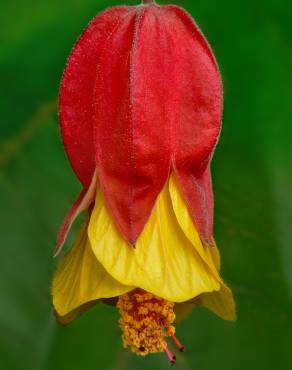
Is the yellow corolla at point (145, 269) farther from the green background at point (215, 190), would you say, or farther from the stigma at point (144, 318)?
the green background at point (215, 190)

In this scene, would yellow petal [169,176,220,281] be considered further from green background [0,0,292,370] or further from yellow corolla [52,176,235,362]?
green background [0,0,292,370]

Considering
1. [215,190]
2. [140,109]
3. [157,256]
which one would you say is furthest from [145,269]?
[215,190]

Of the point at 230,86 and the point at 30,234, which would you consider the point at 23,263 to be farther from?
the point at 230,86

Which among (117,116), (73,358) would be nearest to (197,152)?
(117,116)

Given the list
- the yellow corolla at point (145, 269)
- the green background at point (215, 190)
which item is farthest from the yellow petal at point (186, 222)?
the green background at point (215, 190)

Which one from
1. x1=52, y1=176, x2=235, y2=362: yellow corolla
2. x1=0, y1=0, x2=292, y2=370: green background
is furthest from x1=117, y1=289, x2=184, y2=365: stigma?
x1=0, y1=0, x2=292, y2=370: green background

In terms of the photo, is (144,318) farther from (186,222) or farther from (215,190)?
(215,190)
